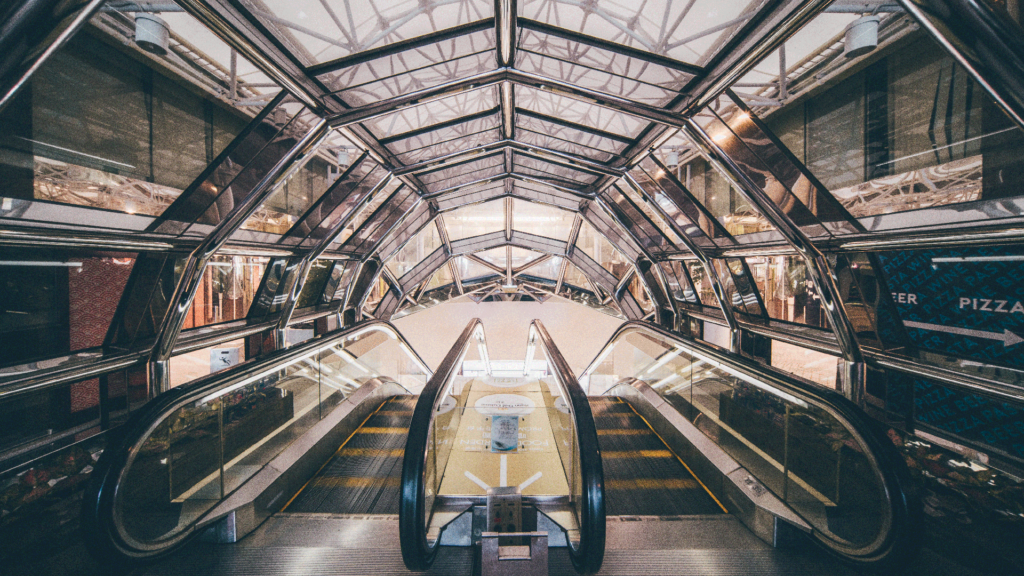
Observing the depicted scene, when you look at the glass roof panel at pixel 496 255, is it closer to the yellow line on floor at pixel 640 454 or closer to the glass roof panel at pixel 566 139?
the glass roof panel at pixel 566 139

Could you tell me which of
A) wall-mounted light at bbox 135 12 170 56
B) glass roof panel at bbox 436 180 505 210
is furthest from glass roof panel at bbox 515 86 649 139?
glass roof panel at bbox 436 180 505 210

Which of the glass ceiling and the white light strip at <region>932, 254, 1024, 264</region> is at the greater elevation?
the glass ceiling

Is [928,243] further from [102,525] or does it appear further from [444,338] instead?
[444,338]

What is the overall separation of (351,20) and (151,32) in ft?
4.32

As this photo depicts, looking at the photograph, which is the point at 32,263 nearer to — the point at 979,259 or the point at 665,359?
the point at 665,359

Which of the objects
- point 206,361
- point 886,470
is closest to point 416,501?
point 886,470

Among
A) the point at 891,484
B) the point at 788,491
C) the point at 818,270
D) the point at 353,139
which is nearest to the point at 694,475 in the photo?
the point at 788,491

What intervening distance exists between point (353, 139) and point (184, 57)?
1724 mm

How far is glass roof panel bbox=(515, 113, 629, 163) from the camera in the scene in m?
5.46

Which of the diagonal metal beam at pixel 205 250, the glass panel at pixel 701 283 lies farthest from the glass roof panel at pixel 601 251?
the diagonal metal beam at pixel 205 250

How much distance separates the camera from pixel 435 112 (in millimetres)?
4926

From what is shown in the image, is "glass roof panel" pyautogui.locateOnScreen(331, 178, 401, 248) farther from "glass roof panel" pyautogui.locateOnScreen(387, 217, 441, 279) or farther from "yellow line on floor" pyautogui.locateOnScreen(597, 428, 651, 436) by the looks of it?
"yellow line on floor" pyautogui.locateOnScreen(597, 428, 651, 436)

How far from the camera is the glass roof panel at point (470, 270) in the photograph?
12516 millimetres

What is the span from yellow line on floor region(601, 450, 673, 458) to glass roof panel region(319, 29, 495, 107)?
14.2 feet
